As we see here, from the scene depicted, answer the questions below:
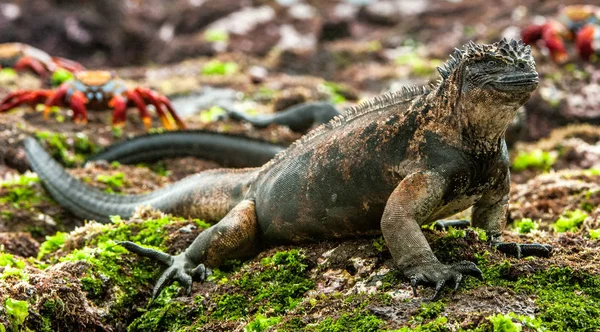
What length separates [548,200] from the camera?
7.12 meters

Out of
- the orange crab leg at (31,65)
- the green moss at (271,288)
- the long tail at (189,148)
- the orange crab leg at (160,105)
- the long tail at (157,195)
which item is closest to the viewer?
the green moss at (271,288)

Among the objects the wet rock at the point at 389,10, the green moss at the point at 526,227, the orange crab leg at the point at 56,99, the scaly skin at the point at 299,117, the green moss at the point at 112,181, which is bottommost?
the green moss at the point at 526,227

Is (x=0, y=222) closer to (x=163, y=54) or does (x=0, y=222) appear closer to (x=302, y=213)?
(x=302, y=213)

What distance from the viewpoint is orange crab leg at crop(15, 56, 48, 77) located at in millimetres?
13453

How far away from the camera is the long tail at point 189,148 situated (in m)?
8.61

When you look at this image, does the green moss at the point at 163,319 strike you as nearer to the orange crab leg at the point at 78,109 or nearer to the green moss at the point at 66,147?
the green moss at the point at 66,147

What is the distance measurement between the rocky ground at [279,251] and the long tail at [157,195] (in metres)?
0.16

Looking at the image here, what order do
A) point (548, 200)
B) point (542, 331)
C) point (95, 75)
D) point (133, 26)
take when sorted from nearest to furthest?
point (542, 331) < point (548, 200) < point (95, 75) < point (133, 26)

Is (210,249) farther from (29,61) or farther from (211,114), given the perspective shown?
(29,61)

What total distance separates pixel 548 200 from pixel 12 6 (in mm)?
15846

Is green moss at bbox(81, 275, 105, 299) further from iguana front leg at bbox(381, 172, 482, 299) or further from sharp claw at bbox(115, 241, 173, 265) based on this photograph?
iguana front leg at bbox(381, 172, 482, 299)

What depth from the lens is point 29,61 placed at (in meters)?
13.4

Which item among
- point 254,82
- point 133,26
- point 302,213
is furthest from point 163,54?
point 302,213

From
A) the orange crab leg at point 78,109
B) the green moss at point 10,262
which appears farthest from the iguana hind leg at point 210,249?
the orange crab leg at point 78,109
